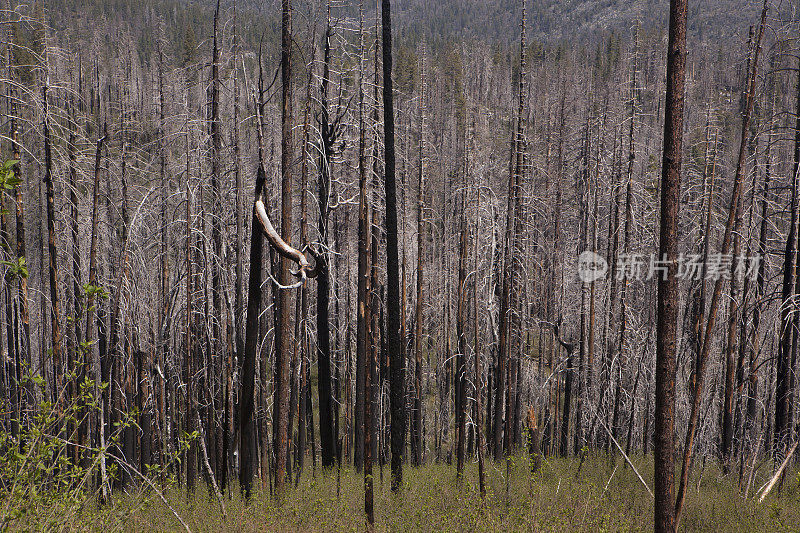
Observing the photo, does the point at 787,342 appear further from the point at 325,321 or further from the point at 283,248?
the point at 283,248

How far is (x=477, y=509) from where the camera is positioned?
8219mm

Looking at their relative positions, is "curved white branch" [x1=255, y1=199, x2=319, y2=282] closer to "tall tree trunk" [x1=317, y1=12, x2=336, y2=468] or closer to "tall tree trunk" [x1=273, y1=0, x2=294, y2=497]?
"tall tree trunk" [x1=273, y1=0, x2=294, y2=497]

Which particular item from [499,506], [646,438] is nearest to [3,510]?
[499,506]

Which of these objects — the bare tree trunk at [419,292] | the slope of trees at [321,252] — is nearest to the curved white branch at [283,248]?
the slope of trees at [321,252]

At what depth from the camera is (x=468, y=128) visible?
1410 cm

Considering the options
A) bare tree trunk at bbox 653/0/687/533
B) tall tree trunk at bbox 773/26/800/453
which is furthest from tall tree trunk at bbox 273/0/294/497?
tall tree trunk at bbox 773/26/800/453

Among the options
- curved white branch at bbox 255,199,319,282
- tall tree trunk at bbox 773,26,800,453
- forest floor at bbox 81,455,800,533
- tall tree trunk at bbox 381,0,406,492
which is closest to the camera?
curved white branch at bbox 255,199,319,282

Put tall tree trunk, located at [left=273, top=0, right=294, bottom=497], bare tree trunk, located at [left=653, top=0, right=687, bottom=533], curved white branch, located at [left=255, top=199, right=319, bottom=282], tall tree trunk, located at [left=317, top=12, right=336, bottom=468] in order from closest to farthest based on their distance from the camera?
curved white branch, located at [left=255, top=199, right=319, bottom=282]
bare tree trunk, located at [left=653, top=0, right=687, bottom=533]
tall tree trunk, located at [left=273, top=0, right=294, bottom=497]
tall tree trunk, located at [left=317, top=12, right=336, bottom=468]

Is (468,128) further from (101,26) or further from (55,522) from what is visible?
(101,26)

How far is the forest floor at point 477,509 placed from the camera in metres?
7.45

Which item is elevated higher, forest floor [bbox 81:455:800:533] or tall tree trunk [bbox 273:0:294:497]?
tall tree trunk [bbox 273:0:294:497]

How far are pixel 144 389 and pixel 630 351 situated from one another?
15038 mm

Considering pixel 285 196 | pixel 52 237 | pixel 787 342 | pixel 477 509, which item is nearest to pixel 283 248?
pixel 285 196

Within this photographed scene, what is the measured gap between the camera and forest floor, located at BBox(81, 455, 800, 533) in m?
7.45
